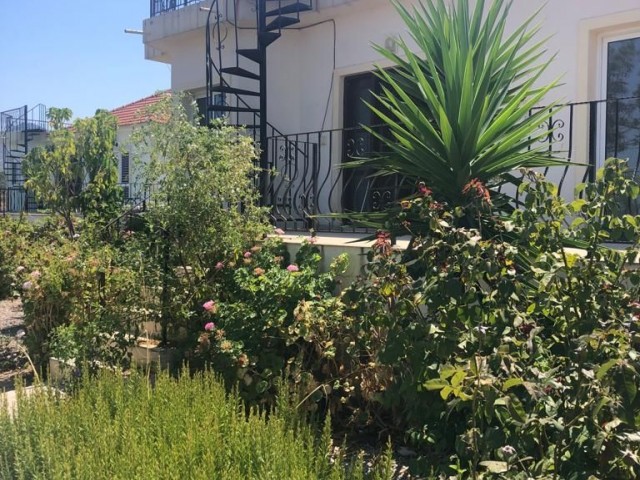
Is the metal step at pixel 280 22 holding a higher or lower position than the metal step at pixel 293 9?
lower

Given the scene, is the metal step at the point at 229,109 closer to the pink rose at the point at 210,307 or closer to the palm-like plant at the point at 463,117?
the pink rose at the point at 210,307

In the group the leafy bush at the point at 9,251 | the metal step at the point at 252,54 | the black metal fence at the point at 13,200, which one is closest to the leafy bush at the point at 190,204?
the metal step at the point at 252,54

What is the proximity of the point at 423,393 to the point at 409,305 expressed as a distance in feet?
1.36

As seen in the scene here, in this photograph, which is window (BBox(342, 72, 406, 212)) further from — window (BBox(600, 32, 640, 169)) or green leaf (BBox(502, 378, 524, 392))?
green leaf (BBox(502, 378, 524, 392))

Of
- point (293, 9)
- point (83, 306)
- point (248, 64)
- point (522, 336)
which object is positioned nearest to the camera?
point (522, 336)

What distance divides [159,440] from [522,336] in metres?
1.58

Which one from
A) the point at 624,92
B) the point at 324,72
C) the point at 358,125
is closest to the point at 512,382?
the point at 624,92

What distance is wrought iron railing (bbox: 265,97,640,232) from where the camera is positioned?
18.5 feet

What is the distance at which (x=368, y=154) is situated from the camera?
4.74m

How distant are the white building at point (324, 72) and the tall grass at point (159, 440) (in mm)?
3525

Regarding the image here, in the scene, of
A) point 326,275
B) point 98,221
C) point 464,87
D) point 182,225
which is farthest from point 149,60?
point 464,87

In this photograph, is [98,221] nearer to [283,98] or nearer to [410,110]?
[283,98]

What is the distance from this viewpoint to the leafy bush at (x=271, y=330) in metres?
3.74

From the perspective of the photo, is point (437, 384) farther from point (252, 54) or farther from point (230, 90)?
point (252, 54)
